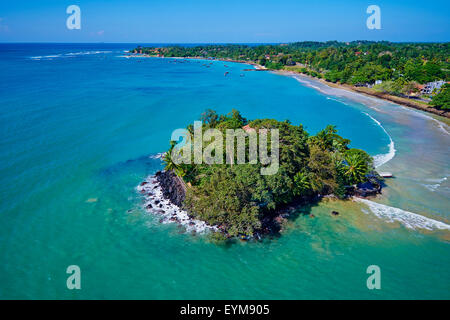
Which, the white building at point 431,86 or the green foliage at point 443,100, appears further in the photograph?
the white building at point 431,86

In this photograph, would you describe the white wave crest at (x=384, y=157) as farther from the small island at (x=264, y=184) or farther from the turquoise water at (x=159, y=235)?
the small island at (x=264, y=184)

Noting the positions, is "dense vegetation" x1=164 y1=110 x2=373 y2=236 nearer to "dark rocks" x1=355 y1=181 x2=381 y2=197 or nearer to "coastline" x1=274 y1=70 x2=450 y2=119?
"dark rocks" x1=355 y1=181 x2=381 y2=197

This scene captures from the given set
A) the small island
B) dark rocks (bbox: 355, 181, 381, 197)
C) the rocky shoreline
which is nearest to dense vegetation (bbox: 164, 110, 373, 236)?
the small island

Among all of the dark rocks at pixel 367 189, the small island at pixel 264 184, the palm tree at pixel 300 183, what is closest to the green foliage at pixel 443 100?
the small island at pixel 264 184

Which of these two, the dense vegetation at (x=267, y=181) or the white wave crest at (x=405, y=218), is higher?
the dense vegetation at (x=267, y=181)

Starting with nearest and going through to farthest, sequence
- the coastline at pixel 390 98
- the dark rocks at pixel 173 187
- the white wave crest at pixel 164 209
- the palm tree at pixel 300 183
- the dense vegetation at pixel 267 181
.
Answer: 1. the dense vegetation at pixel 267 181
2. the white wave crest at pixel 164 209
3. the palm tree at pixel 300 183
4. the dark rocks at pixel 173 187
5. the coastline at pixel 390 98

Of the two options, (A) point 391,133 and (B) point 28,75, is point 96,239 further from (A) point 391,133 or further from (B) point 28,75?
(B) point 28,75

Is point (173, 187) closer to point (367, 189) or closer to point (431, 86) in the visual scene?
point (367, 189)
